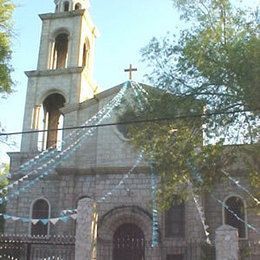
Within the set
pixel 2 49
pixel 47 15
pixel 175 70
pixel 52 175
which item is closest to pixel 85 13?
pixel 47 15

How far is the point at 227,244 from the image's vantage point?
12078 millimetres

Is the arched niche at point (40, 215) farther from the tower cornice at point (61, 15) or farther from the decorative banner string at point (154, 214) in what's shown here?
the tower cornice at point (61, 15)

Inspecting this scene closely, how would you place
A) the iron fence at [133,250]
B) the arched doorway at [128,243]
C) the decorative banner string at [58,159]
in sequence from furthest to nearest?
the decorative banner string at [58,159], the arched doorway at [128,243], the iron fence at [133,250]

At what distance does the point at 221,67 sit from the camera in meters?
13.3

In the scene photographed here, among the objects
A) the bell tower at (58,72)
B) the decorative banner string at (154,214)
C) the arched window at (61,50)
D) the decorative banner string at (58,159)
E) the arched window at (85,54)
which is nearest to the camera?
the decorative banner string at (154,214)

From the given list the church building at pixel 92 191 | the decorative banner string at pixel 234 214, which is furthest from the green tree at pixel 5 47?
the decorative banner string at pixel 234 214

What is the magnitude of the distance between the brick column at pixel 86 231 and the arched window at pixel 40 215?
8.64 meters

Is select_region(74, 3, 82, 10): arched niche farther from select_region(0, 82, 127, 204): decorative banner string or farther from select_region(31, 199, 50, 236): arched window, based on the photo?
select_region(31, 199, 50, 236): arched window

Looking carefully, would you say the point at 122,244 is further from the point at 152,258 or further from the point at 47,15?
the point at 47,15

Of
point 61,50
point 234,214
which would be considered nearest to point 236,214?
point 234,214

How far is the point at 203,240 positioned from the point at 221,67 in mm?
8384

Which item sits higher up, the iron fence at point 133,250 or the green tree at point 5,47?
the green tree at point 5,47

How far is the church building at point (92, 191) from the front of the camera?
64.8ft

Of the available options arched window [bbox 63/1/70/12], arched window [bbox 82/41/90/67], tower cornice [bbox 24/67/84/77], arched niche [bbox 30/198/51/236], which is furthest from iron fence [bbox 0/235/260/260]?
arched window [bbox 63/1/70/12]
